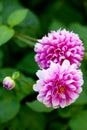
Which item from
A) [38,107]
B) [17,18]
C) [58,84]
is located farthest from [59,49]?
[17,18]

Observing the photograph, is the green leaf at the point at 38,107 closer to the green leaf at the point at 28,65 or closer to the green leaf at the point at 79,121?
the green leaf at the point at 79,121

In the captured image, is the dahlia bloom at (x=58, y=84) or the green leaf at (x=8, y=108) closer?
the dahlia bloom at (x=58, y=84)

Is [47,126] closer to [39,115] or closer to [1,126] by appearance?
[39,115]

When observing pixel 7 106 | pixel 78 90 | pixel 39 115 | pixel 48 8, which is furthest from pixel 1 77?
pixel 48 8

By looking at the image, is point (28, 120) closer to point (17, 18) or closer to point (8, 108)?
point (8, 108)

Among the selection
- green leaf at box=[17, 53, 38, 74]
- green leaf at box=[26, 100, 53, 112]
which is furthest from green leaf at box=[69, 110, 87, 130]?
green leaf at box=[17, 53, 38, 74]

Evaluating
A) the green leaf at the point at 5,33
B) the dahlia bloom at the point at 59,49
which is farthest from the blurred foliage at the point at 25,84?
the dahlia bloom at the point at 59,49
